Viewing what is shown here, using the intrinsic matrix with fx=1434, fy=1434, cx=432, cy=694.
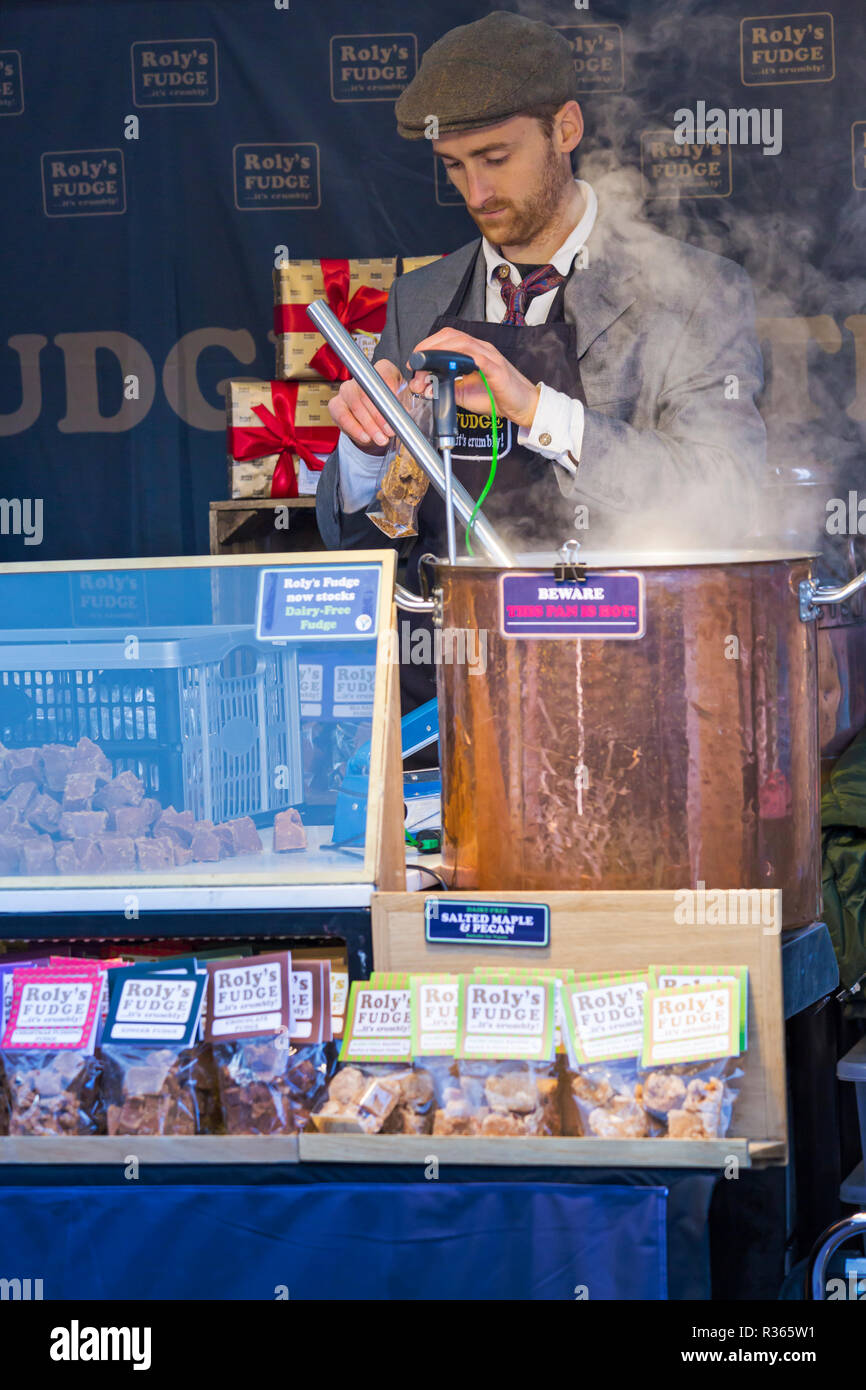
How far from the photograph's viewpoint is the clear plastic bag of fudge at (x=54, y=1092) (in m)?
1.42

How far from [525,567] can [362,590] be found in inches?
9.5

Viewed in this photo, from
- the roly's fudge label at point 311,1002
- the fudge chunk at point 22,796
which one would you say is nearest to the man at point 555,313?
the fudge chunk at point 22,796

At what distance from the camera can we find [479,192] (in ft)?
9.14

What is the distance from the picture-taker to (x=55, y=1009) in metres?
1.45

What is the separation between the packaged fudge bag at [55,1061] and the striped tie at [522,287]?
1.85 m

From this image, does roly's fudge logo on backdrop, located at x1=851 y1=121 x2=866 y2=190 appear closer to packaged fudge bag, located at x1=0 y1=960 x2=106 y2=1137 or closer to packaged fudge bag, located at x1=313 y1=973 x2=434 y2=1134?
packaged fudge bag, located at x1=313 y1=973 x2=434 y2=1134

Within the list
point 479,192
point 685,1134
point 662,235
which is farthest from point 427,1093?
point 662,235

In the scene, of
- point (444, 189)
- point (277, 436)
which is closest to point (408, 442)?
point (277, 436)

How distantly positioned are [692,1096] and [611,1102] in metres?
0.08

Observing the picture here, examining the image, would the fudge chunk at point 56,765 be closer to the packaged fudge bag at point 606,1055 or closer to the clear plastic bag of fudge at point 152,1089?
the clear plastic bag of fudge at point 152,1089

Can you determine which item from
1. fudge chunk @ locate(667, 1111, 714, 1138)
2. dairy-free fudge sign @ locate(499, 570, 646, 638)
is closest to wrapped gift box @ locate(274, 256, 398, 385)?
dairy-free fudge sign @ locate(499, 570, 646, 638)

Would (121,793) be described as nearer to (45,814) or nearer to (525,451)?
(45,814)

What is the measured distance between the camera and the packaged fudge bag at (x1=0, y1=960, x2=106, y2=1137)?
56.1 inches
